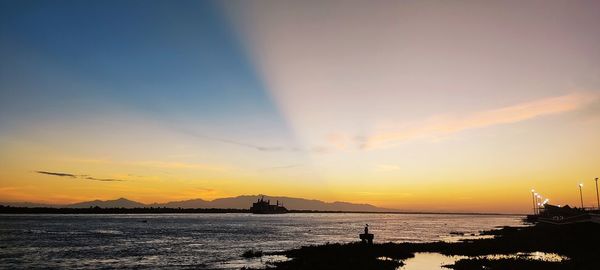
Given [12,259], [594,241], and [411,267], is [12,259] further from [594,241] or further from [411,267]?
[594,241]

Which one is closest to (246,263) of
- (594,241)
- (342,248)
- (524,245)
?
(342,248)

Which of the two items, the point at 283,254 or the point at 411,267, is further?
the point at 283,254

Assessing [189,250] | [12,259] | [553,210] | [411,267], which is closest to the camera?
[411,267]

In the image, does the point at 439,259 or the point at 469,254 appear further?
the point at 469,254

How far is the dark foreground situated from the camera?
37312 mm

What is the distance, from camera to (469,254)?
48812 millimetres

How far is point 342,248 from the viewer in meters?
53.0

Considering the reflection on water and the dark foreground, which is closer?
the dark foreground

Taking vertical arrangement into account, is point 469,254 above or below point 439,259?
above

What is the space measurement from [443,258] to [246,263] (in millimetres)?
20876

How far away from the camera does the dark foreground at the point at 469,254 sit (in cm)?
3731

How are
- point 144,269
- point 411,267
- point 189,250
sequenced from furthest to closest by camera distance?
1. point 189,250
2. point 144,269
3. point 411,267

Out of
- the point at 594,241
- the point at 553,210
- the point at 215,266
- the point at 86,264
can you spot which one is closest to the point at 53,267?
the point at 86,264

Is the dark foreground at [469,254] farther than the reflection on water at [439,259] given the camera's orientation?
No
